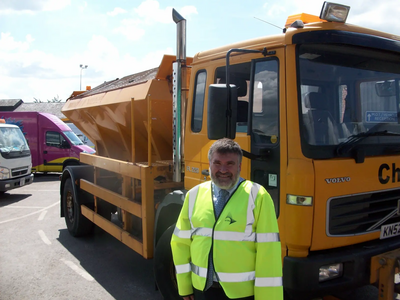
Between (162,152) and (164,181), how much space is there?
22.4 inches

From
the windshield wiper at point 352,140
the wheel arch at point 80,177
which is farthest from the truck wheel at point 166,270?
the wheel arch at point 80,177

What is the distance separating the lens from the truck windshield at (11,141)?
10.5 m

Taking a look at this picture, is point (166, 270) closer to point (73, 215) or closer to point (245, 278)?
point (245, 278)

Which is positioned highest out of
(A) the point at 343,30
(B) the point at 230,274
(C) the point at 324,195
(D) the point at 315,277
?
(A) the point at 343,30

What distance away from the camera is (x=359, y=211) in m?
2.92

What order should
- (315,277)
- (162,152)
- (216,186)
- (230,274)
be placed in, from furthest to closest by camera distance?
(162,152)
(315,277)
(216,186)
(230,274)

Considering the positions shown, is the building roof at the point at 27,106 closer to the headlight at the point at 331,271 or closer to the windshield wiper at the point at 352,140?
the windshield wiper at the point at 352,140

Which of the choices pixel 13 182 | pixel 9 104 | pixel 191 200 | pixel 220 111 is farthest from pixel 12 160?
pixel 9 104

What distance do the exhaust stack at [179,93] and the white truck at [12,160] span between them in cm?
809

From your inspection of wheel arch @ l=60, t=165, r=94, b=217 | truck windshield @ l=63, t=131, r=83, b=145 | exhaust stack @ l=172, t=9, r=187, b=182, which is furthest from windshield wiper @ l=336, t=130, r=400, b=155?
truck windshield @ l=63, t=131, r=83, b=145

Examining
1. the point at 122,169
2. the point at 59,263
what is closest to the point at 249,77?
the point at 122,169

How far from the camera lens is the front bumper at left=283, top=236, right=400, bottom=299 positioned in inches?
104

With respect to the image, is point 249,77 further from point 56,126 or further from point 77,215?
point 56,126

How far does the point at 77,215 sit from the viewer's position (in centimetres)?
636
